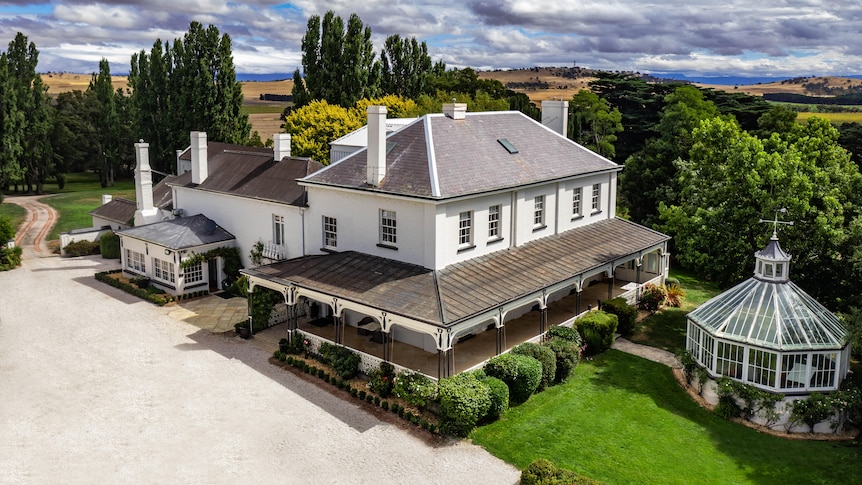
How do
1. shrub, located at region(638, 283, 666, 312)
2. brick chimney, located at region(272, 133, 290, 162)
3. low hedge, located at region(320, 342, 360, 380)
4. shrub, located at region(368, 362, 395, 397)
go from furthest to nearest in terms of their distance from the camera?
brick chimney, located at region(272, 133, 290, 162) < shrub, located at region(638, 283, 666, 312) < low hedge, located at region(320, 342, 360, 380) < shrub, located at region(368, 362, 395, 397)

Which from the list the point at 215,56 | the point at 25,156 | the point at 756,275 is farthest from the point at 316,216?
the point at 25,156

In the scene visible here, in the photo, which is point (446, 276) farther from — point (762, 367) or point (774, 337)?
point (774, 337)

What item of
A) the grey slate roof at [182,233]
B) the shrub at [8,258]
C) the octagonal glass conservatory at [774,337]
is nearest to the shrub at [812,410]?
the octagonal glass conservatory at [774,337]

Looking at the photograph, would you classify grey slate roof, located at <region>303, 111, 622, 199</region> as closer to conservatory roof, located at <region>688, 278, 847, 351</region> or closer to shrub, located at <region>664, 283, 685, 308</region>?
shrub, located at <region>664, 283, 685, 308</region>

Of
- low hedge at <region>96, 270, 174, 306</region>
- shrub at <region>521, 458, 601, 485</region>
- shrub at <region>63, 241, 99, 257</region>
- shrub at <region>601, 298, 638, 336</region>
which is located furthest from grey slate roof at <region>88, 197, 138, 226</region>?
shrub at <region>521, 458, 601, 485</region>

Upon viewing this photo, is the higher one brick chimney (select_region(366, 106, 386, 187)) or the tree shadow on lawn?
brick chimney (select_region(366, 106, 386, 187))

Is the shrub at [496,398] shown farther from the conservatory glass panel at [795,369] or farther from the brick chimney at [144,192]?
the brick chimney at [144,192]

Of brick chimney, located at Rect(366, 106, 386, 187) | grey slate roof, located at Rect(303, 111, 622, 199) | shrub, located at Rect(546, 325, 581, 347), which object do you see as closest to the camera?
shrub, located at Rect(546, 325, 581, 347)
